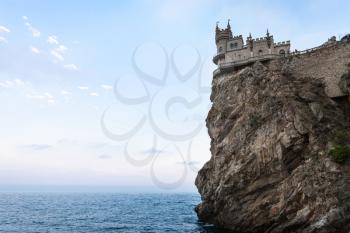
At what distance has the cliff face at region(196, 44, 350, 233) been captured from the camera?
3766cm

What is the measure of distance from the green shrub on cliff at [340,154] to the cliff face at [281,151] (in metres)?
0.59

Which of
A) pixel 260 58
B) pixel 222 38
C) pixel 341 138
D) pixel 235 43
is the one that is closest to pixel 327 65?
pixel 260 58

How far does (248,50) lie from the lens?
189 ft

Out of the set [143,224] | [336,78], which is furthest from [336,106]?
[143,224]

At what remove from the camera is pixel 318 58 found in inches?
1969

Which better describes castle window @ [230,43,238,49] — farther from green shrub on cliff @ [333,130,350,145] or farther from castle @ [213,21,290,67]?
green shrub on cliff @ [333,130,350,145]

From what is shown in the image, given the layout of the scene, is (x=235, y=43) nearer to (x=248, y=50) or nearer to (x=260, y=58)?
(x=248, y=50)

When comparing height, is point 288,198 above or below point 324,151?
below

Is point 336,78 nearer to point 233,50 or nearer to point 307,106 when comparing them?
point 307,106

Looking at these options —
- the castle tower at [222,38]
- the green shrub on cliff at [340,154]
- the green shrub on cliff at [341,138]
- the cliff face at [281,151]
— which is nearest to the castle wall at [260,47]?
the cliff face at [281,151]

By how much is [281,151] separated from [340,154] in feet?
22.0

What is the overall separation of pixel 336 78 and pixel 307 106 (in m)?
7.10

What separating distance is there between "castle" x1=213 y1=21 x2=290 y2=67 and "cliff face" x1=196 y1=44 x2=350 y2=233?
3612mm

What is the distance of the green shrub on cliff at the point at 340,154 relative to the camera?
38.3 meters
